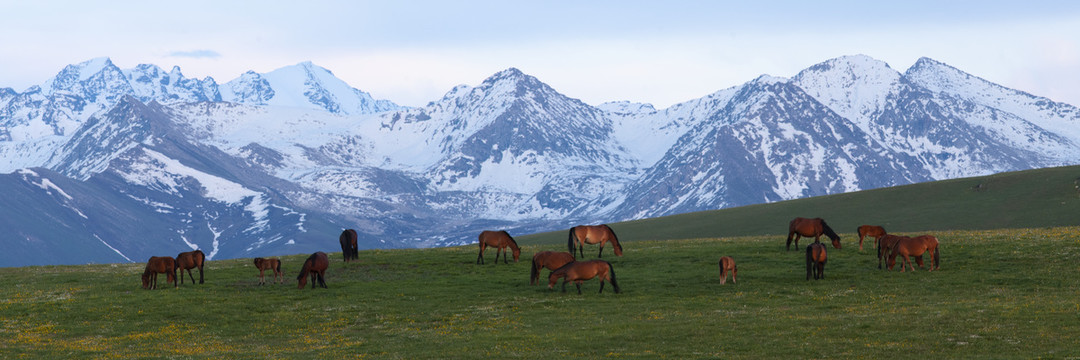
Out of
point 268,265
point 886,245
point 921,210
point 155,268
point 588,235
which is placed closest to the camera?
point 886,245

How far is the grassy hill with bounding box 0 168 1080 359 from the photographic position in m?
32.2

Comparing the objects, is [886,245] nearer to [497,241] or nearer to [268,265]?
[497,241]

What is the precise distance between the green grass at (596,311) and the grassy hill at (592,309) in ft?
0.34

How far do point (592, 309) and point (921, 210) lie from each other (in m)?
102

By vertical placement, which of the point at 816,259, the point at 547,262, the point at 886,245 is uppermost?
the point at 886,245

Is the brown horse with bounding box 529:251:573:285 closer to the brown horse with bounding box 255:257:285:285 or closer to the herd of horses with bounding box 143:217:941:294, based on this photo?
the herd of horses with bounding box 143:217:941:294

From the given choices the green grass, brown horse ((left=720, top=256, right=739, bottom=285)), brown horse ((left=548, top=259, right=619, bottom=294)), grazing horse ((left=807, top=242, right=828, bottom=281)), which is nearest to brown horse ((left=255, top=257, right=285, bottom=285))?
the green grass

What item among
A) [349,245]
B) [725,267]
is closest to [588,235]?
[725,267]

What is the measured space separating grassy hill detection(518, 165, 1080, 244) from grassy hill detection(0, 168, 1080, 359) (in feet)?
199

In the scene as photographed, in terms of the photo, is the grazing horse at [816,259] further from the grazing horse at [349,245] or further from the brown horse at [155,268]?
the brown horse at [155,268]

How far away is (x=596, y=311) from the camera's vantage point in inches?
1597

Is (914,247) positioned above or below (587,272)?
above

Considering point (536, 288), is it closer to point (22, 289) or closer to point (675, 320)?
point (675, 320)

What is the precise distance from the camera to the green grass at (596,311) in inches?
1265
